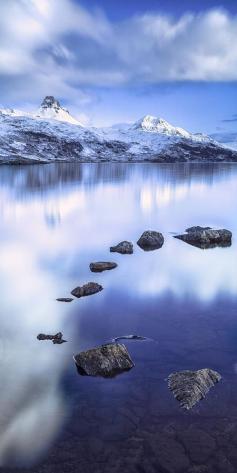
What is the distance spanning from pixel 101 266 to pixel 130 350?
28.7 feet

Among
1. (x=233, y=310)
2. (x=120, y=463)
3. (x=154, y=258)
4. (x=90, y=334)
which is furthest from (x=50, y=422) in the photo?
(x=154, y=258)

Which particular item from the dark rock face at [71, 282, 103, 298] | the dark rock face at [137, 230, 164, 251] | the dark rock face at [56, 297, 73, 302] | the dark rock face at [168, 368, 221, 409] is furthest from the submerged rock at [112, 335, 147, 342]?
the dark rock face at [137, 230, 164, 251]

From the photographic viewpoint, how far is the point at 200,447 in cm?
→ 866

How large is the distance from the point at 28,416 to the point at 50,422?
498 mm

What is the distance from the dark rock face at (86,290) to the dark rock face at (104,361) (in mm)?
5503

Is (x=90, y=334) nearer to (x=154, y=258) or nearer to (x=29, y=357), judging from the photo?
(x=29, y=357)

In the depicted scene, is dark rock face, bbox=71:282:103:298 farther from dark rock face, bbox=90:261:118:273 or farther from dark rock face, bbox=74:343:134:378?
dark rock face, bbox=74:343:134:378

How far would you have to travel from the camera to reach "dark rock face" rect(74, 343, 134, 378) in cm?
1132

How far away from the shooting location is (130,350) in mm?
12688

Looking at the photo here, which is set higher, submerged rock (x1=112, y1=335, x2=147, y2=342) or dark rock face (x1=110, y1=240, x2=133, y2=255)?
dark rock face (x1=110, y1=240, x2=133, y2=255)

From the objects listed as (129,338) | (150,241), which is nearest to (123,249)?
(150,241)

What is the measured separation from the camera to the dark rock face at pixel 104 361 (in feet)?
37.1

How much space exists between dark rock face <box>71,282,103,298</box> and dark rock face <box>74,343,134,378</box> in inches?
217

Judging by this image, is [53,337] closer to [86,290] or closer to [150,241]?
[86,290]
